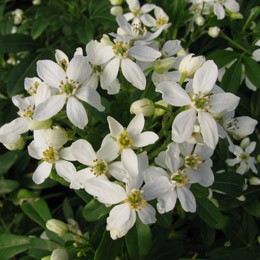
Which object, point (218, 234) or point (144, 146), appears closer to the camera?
point (144, 146)

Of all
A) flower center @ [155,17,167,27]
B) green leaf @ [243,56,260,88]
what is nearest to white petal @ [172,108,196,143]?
green leaf @ [243,56,260,88]

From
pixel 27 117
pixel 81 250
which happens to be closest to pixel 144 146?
pixel 27 117

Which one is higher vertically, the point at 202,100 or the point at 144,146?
the point at 202,100

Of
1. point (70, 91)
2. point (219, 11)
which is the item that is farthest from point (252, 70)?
point (70, 91)

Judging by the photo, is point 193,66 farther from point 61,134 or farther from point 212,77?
point 61,134

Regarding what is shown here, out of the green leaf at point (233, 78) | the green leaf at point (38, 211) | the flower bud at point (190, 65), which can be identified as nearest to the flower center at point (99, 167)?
the flower bud at point (190, 65)

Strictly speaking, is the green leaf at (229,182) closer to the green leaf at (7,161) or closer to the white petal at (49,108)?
the white petal at (49,108)
